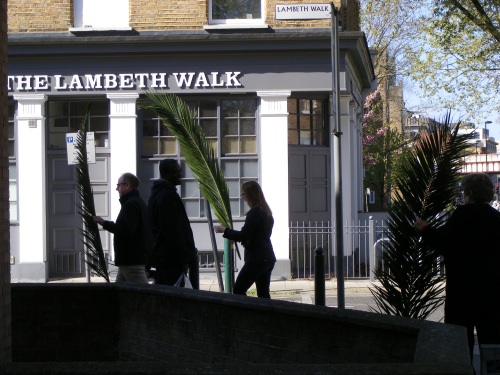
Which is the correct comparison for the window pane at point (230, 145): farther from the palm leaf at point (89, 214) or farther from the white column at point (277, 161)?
the palm leaf at point (89, 214)

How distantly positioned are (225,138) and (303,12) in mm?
3878

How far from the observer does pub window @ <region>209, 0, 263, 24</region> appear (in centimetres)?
1929

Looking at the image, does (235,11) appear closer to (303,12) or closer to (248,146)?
(248,146)

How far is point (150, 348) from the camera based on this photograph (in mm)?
6805

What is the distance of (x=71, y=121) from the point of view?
19.8m

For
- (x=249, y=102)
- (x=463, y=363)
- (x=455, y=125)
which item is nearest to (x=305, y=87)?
(x=249, y=102)

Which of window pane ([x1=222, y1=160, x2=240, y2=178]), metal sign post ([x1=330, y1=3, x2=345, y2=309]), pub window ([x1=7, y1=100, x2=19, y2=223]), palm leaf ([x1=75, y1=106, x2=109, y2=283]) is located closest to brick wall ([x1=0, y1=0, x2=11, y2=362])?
palm leaf ([x1=75, y1=106, x2=109, y2=283])

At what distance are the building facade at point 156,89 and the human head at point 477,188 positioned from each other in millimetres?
12016

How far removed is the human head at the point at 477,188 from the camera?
6.80m

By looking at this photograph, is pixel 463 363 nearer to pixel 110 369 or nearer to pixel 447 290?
pixel 110 369

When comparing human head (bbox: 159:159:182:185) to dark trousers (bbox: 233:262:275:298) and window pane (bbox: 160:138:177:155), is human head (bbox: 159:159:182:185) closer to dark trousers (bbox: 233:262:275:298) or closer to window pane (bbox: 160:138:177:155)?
dark trousers (bbox: 233:262:275:298)

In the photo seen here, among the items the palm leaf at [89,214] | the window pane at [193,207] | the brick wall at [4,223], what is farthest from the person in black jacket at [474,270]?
the window pane at [193,207]

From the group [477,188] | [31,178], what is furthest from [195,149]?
[31,178]

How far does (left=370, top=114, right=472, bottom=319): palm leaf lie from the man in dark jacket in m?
2.84
